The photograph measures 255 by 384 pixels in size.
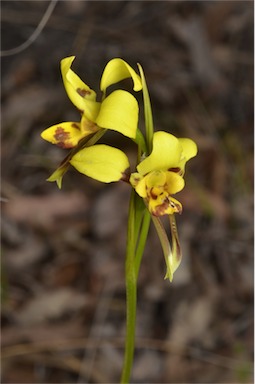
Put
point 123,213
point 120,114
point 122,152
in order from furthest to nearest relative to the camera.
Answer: point 123,213, point 122,152, point 120,114

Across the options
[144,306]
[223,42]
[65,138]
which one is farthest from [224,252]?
[65,138]

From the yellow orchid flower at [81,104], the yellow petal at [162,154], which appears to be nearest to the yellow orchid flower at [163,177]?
the yellow petal at [162,154]

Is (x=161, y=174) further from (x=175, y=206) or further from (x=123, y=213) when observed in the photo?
(x=123, y=213)

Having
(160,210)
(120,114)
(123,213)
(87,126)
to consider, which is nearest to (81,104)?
(87,126)

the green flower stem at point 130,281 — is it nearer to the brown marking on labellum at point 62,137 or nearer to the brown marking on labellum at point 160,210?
the brown marking on labellum at point 160,210

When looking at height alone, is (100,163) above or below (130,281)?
above

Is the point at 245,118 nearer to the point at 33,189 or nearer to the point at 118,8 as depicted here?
the point at 118,8
